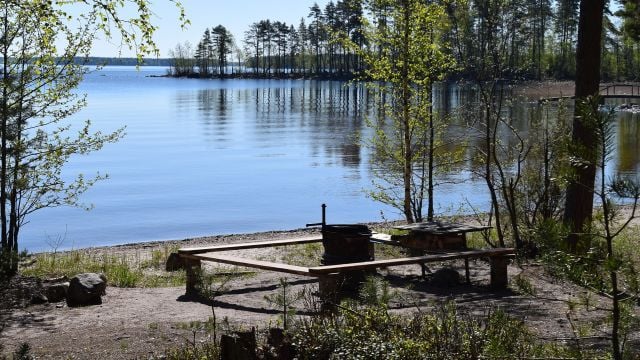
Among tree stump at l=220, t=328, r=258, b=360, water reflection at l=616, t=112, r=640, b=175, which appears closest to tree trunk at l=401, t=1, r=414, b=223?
tree stump at l=220, t=328, r=258, b=360

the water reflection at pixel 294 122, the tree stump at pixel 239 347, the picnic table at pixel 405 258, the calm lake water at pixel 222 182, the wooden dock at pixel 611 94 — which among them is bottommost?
the calm lake water at pixel 222 182

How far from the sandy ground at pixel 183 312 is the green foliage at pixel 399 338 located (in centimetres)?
69

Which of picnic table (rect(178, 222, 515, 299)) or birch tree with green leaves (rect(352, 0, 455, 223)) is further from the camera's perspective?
birch tree with green leaves (rect(352, 0, 455, 223))

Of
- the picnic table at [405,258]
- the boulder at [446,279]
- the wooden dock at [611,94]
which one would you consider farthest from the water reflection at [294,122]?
the boulder at [446,279]

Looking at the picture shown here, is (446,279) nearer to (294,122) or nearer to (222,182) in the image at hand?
(222,182)

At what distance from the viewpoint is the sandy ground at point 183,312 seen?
7000mm

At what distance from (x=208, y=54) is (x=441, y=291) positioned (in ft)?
545

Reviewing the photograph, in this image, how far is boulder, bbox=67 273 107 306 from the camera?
9.11 meters

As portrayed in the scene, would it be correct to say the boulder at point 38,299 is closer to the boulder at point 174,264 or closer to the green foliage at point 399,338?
the boulder at point 174,264

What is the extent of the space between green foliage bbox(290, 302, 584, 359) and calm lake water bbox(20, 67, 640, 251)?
1162 centimetres

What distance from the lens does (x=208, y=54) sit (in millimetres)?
Result: 171625

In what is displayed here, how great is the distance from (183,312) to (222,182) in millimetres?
21344

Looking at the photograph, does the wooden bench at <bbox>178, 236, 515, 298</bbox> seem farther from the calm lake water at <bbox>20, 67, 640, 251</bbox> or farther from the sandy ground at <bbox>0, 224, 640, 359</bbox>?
the calm lake water at <bbox>20, 67, 640, 251</bbox>

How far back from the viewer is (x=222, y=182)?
97.4ft
